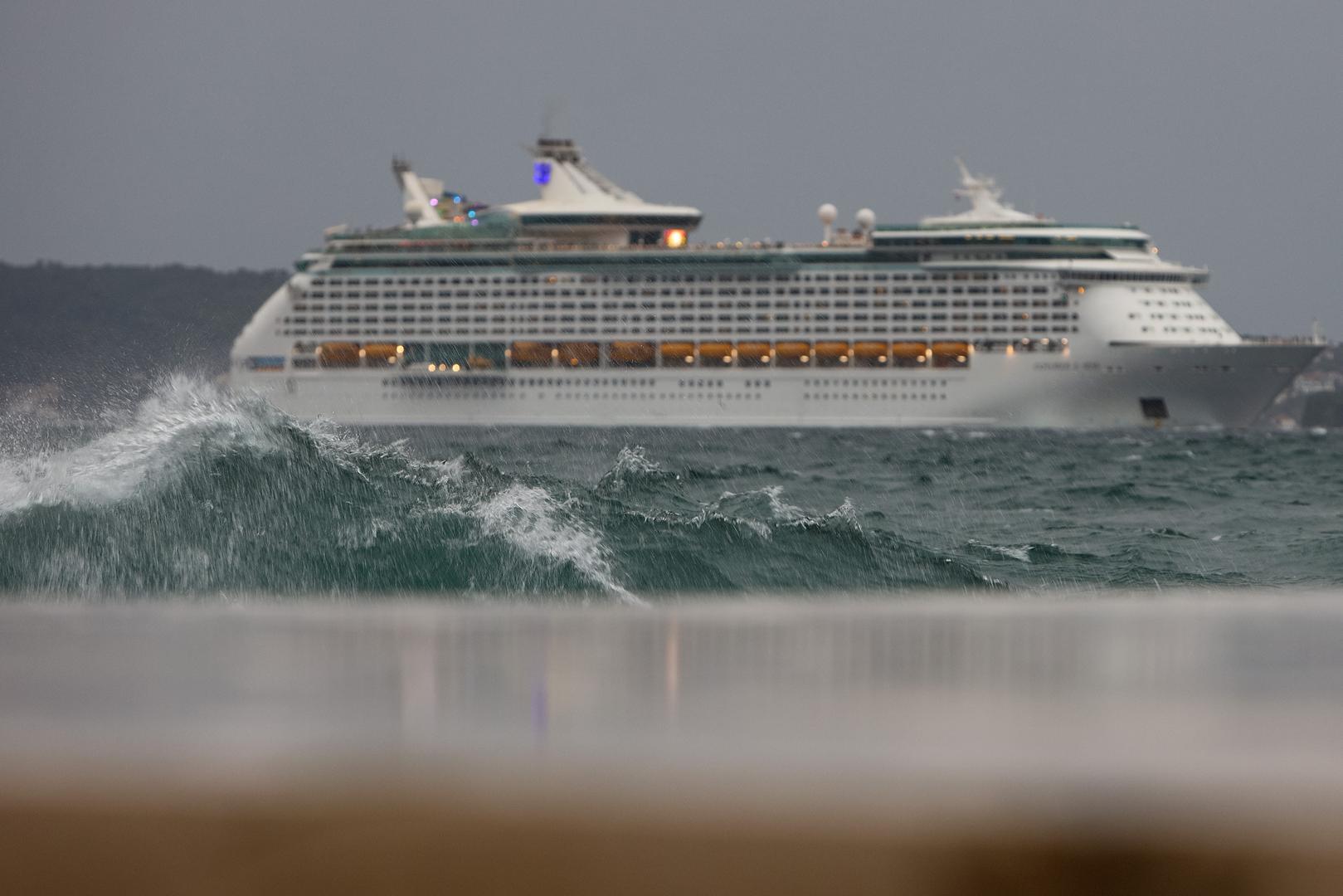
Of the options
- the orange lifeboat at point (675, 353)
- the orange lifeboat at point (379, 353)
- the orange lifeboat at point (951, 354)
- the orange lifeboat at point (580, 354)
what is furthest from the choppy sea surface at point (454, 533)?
the orange lifeboat at point (379, 353)

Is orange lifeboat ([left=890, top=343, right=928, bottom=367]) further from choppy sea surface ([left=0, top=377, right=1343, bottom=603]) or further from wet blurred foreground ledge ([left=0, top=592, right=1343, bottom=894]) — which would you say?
wet blurred foreground ledge ([left=0, top=592, right=1343, bottom=894])

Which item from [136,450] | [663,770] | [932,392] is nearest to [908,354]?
[932,392]

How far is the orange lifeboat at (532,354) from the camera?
3071 inches

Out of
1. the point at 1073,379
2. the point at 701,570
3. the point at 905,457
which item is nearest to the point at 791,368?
the point at 1073,379

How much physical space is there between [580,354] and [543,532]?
66768mm

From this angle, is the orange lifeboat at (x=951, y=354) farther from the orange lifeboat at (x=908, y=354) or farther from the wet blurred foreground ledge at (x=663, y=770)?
the wet blurred foreground ledge at (x=663, y=770)

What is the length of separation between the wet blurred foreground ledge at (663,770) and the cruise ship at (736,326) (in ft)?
227

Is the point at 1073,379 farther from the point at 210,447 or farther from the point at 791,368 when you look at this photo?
the point at 210,447

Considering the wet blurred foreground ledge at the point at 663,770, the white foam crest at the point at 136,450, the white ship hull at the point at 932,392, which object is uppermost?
the white ship hull at the point at 932,392

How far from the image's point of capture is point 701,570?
461 inches

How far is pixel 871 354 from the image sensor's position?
241 feet

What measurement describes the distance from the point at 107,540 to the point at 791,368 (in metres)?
63.6

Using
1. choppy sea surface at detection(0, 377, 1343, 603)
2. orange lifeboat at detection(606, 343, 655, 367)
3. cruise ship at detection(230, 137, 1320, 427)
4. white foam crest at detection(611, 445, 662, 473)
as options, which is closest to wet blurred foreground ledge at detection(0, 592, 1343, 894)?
choppy sea surface at detection(0, 377, 1343, 603)

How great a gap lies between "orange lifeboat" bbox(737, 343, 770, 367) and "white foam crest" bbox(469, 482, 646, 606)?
6302 centimetres
